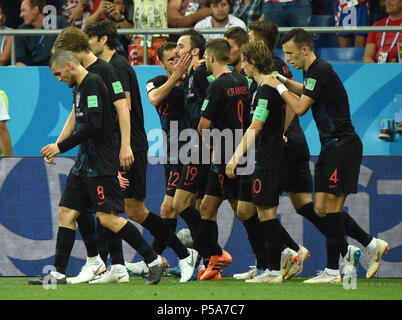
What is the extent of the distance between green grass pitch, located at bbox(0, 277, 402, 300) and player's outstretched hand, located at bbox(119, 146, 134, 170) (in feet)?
3.49

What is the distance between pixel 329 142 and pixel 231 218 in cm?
198

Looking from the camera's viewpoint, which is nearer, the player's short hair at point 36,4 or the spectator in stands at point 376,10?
the player's short hair at point 36,4

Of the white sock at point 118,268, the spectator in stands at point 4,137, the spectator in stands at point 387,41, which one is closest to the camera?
the white sock at point 118,268

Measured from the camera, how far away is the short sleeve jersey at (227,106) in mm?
7996

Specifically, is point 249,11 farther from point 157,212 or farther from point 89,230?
point 89,230

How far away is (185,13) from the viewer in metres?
12.4

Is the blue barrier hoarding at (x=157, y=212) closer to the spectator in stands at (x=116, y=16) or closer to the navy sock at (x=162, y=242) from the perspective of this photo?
the navy sock at (x=162, y=242)

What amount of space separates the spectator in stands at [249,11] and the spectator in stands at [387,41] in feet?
5.10

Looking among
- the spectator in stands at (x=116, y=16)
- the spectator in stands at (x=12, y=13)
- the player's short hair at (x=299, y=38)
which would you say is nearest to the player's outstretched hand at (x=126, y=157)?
the player's short hair at (x=299, y=38)

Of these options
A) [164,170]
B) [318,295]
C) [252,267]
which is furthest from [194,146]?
[318,295]

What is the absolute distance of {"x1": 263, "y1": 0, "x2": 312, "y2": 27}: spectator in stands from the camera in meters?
11.3

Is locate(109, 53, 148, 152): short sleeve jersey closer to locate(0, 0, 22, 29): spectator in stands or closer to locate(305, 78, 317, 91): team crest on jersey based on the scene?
locate(305, 78, 317, 91): team crest on jersey

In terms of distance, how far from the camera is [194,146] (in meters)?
8.56
